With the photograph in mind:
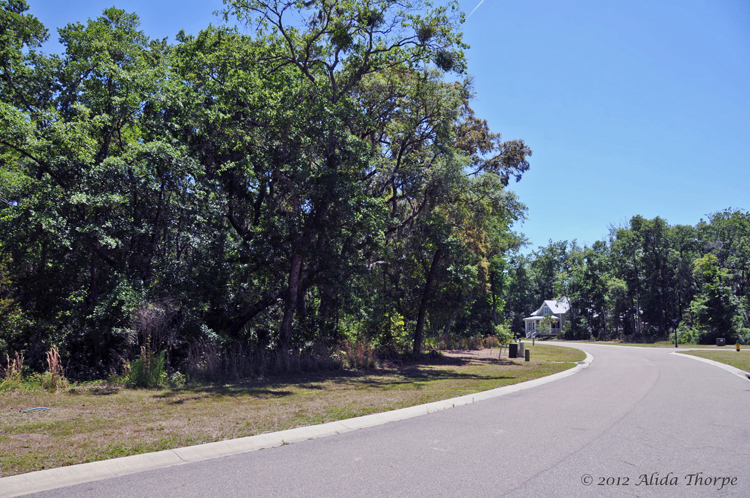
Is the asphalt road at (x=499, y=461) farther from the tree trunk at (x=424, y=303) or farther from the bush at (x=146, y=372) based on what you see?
the tree trunk at (x=424, y=303)

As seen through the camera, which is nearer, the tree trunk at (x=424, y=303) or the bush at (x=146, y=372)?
the bush at (x=146, y=372)

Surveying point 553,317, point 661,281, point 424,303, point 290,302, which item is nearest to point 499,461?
point 290,302

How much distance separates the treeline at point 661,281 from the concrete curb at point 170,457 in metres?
49.6

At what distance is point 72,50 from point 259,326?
537 inches

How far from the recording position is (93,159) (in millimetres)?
14602

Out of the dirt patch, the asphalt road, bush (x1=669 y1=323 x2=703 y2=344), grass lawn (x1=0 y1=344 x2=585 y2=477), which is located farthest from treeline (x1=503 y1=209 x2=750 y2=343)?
the dirt patch

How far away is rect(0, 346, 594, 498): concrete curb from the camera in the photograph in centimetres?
502

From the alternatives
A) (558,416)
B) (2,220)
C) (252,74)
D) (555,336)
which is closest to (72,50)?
(252,74)

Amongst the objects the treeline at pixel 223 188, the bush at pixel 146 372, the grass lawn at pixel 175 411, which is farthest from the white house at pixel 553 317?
the bush at pixel 146 372

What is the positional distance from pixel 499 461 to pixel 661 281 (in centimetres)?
7307

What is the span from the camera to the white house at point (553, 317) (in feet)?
280

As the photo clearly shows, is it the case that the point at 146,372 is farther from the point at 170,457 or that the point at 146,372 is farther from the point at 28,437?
the point at 170,457

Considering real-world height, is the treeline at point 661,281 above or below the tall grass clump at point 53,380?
above

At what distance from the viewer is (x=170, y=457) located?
608cm
